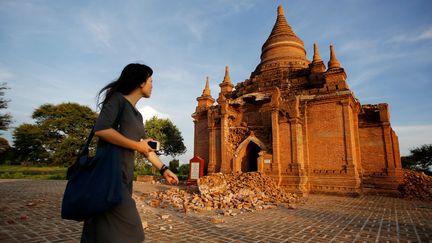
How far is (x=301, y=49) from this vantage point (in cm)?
2217

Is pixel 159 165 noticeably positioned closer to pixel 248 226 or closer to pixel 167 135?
pixel 248 226

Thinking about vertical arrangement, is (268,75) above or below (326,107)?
above

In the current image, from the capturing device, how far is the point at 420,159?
31.2m

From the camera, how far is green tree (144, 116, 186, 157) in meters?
34.9

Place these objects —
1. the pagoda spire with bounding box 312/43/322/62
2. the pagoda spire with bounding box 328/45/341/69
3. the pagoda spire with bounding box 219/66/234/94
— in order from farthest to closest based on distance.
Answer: the pagoda spire with bounding box 219/66/234/94 → the pagoda spire with bounding box 312/43/322/62 → the pagoda spire with bounding box 328/45/341/69

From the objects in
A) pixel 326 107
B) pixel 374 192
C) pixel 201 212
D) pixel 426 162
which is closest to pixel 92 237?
pixel 201 212

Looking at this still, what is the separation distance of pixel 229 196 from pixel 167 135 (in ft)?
91.9

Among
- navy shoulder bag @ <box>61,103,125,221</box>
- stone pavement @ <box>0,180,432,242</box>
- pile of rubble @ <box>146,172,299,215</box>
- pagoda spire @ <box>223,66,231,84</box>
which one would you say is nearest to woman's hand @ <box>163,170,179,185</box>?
navy shoulder bag @ <box>61,103,125,221</box>

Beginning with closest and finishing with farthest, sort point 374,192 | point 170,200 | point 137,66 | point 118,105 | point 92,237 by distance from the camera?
point 92,237 → point 118,105 → point 137,66 → point 170,200 → point 374,192

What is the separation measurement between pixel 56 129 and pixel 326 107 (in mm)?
40328

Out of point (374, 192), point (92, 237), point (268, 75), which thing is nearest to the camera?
point (92, 237)

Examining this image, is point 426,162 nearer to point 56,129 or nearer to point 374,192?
point 374,192

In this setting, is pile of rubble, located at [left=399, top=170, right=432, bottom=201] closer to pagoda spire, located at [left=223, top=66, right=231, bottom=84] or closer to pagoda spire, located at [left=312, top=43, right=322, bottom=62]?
pagoda spire, located at [left=312, top=43, right=322, bottom=62]

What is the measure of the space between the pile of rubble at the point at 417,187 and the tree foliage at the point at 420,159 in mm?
20153
